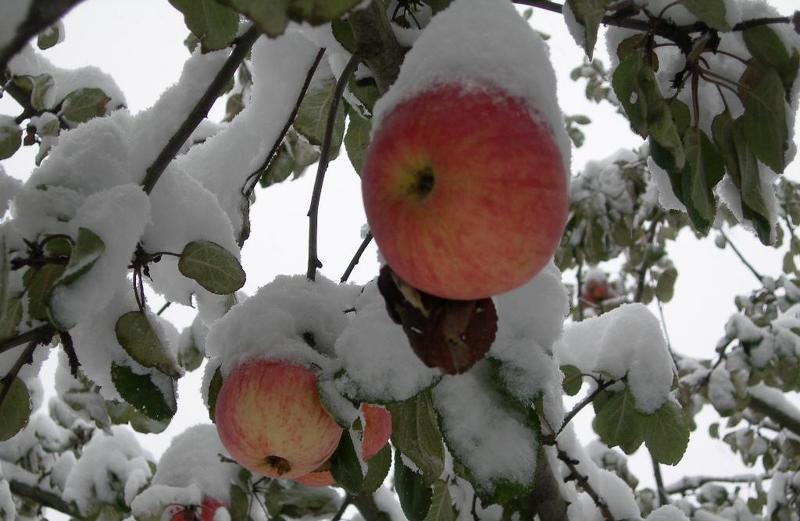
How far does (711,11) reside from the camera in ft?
2.77

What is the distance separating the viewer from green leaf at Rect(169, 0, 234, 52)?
0.88 metres

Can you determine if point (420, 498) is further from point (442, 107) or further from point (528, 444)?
point (442, 107)

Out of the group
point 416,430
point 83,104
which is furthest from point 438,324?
point 83,104

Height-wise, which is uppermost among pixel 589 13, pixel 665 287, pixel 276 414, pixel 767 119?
pixel 665 287

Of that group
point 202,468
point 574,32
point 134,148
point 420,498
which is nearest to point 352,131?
point 134,148

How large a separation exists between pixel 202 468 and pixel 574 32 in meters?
1.39

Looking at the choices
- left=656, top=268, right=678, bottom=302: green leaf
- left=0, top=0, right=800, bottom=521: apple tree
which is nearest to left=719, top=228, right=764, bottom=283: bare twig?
left=656, top=268, right=678, bottom=302: green leaf

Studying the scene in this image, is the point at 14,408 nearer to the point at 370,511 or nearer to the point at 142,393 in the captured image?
the point at 142,393

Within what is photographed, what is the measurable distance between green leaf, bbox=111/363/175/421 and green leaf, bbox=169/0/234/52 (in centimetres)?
47

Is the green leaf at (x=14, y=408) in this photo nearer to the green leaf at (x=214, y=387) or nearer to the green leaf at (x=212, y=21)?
the green leaf at (x=214, y=387)

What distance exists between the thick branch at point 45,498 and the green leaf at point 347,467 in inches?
54.9

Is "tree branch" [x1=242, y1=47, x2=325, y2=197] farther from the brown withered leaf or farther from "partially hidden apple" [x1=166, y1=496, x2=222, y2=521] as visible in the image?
"partially hidden apple" [x1=166, y1=496, x2=222, y2=521]

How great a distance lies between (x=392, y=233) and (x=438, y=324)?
0.37 feet

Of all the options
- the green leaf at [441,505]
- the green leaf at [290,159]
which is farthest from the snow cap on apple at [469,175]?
the green leaf at [290,159]
